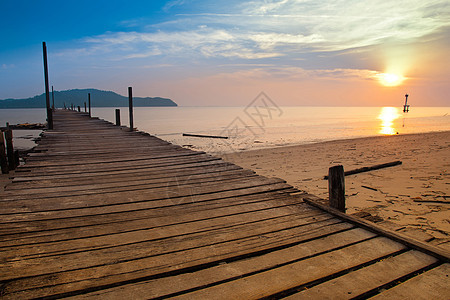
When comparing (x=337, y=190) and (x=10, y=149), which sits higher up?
(x=337, y=190)

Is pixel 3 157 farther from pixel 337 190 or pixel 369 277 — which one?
pixel 369 277

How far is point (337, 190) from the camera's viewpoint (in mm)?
3398

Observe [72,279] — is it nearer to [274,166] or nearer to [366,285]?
[366,285]

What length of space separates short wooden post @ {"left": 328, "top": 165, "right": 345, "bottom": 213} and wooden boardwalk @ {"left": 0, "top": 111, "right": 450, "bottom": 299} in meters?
0.31

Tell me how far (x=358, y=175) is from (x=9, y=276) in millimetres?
9284

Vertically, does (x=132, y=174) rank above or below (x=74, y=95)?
below

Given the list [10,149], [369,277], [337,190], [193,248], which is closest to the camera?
[369,277]

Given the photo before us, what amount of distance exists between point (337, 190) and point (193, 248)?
2.06 meters

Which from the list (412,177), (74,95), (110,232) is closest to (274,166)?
(412,177)

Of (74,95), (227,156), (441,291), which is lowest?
(227,156)

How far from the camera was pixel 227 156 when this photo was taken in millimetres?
15469

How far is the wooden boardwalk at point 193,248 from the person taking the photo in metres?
1.85

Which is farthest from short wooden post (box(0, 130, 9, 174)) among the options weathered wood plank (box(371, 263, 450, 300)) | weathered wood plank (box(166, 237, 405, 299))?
weathered wood plank (box(371, 263, 450, 300))

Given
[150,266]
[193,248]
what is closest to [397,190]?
[193,248]
